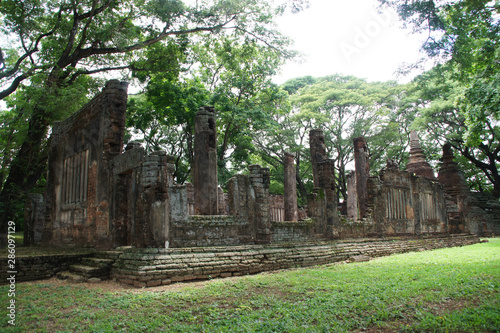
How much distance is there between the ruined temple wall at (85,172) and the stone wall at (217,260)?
7.74 feet

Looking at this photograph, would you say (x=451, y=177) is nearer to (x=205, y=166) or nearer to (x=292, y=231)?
(x=292, y=231)

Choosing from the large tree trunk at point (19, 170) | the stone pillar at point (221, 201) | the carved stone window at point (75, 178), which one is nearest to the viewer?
the carved stone window at point (75, 178)

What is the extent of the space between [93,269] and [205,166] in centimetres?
486

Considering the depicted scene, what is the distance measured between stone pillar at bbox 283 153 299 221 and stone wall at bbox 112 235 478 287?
5.56 meters

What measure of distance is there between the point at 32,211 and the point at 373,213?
554 inches

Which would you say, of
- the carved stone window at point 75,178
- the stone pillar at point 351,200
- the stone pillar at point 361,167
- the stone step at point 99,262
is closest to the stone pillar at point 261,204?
the stone step at point 99,262

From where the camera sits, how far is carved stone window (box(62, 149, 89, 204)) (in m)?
11.4

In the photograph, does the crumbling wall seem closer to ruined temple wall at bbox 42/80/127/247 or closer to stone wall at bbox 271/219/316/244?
stone wall at bbox 271/219/316/244

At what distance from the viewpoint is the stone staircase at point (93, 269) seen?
801cm

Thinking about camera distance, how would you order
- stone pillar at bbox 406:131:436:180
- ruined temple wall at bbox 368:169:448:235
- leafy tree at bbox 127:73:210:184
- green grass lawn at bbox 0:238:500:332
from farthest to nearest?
stone pillar at bbox 406:131:436:180 < leafy tree at bbox 127:73:210:184 < ruined temple wall at bbox 368:169:448:235 < green grass lawn at bbox 0:238:500:332

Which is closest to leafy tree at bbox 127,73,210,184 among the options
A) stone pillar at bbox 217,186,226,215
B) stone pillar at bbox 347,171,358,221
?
stone pillar at bbox 217,186,226,215

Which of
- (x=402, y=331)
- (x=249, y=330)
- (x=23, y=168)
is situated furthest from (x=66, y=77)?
(x=402, y=331)

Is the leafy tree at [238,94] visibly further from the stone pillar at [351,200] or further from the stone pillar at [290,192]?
the stone pillar at [351,200]

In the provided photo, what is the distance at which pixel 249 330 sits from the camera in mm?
4270
